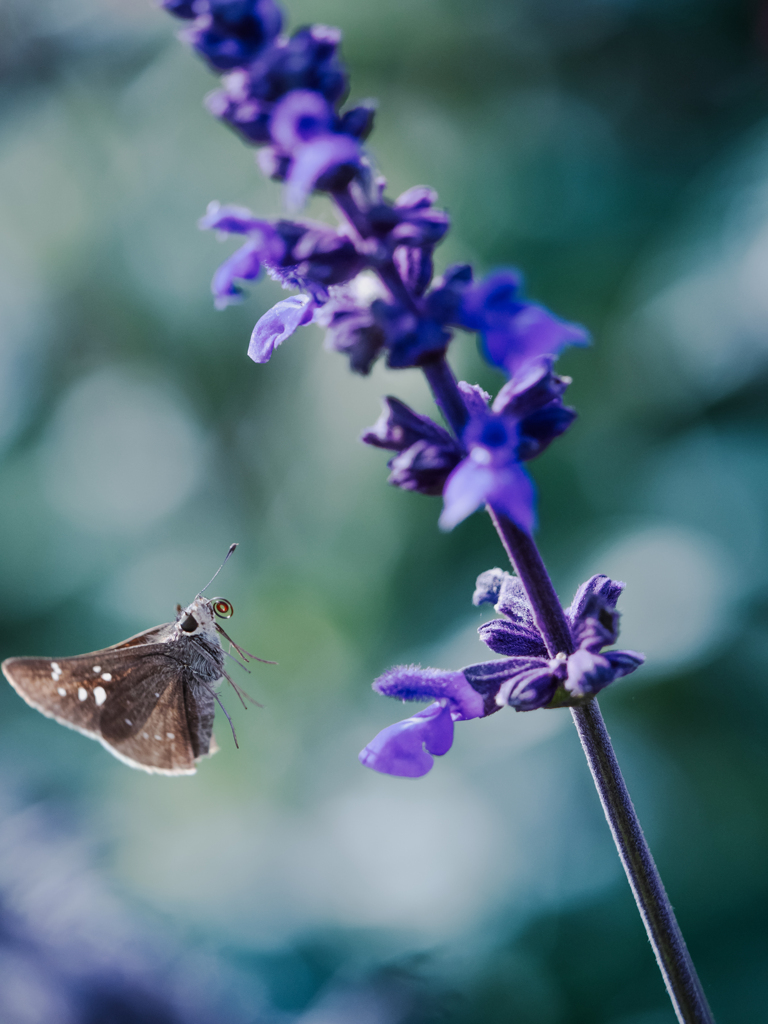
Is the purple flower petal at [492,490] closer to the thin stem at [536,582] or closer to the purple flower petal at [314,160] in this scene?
the thin stem at [536,582]

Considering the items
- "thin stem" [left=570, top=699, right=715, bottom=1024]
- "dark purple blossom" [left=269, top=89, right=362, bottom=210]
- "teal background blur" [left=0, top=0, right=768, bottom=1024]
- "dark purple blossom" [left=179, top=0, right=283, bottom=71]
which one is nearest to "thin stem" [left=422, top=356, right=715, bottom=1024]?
"thin stem" [left=570, top=699, right=715, bottom=1024]

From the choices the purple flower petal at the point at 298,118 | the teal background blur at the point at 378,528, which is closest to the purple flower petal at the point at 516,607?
the purple flower petal at the point at 298,118

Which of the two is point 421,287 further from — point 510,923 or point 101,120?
point 101,120

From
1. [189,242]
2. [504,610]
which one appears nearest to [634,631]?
[504,610]

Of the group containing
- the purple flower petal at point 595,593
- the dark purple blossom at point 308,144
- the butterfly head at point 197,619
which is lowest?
the purple flower petal at point 595,593

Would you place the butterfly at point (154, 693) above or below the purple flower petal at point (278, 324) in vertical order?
above
